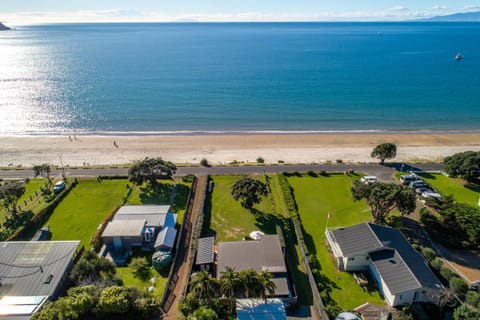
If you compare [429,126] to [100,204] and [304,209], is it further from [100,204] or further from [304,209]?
[100,204]

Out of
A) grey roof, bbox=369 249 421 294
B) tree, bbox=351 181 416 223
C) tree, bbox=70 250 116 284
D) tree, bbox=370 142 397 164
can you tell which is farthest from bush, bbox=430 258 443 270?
tree, bbox=70 250 116 284

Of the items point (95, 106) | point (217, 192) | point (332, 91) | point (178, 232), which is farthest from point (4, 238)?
point (332, 91)

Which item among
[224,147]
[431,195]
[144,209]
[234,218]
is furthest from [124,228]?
[431,195]

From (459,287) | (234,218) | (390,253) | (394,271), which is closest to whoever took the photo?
(459,287)

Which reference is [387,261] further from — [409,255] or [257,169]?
[257,169]

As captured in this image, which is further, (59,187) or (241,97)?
(241,97)

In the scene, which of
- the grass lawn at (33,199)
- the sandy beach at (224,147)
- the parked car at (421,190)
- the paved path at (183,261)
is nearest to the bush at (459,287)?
the parked car at (421,190)

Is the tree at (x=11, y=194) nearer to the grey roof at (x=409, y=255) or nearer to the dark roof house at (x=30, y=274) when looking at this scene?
the dark roof house at (x=30, y=274)
